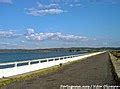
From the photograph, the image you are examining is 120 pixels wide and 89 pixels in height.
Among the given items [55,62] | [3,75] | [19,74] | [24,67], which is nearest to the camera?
[3,75]

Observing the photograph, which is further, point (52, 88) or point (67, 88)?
point (52, 88)

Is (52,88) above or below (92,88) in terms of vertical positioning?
below

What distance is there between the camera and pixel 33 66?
32875mm

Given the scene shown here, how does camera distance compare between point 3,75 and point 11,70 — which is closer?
point 3,75

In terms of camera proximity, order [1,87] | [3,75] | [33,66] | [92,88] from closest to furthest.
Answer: [92,88] < [1,87] < [3,75] < [33,66]

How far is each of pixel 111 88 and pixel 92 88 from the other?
0.40 meters

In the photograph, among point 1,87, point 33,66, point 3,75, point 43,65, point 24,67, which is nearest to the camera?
point 1,87

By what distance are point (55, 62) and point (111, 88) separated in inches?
1516

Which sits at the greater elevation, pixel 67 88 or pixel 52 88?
pixel 67 88

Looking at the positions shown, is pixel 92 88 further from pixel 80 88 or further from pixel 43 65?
pixel 43 65

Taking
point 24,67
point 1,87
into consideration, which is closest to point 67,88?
point 1,87

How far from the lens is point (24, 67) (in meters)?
29.1

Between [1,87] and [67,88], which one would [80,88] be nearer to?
[67,88]

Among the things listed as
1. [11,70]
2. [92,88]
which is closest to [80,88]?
[92,88]
